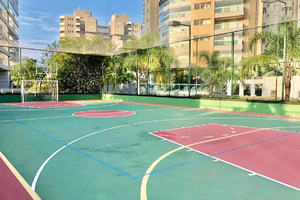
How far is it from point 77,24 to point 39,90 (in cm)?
6916

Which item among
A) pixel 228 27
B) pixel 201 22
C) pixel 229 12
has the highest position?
pixel 229 12

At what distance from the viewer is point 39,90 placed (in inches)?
738

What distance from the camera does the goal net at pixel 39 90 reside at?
1772 cm

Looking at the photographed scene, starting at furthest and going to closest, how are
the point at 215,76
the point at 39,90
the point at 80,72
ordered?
1. the point at 80,72
2. the point at 39,90
3. the point at 215,76

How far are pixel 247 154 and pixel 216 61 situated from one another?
15272 millimetres

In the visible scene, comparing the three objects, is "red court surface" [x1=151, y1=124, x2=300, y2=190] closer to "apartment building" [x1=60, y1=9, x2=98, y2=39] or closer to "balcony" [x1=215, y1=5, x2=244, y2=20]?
"balcony" [x1=215, y1=5, x2=244, y2=20]

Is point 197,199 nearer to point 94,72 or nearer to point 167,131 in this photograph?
point 167,131

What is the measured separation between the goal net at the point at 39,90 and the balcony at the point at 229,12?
26499 millimetres

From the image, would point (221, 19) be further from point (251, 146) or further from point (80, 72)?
point (251, 146)

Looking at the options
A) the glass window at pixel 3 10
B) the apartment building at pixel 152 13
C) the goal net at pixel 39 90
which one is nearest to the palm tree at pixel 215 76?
the goal net at pixel 39 90

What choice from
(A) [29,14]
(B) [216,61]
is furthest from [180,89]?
(A) [29,14]

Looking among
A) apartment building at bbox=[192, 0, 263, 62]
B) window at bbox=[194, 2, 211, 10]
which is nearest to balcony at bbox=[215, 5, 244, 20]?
apartment building at bbox=[192, 0, 263, 62]

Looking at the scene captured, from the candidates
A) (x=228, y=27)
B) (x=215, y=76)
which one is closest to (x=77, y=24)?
(x=228, y=27)

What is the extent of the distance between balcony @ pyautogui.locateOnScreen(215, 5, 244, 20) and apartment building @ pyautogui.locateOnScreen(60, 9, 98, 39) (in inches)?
2059
